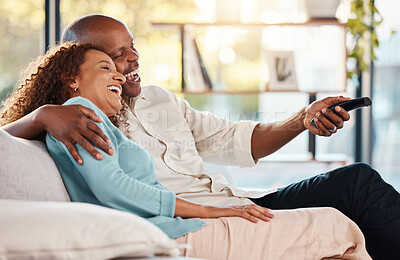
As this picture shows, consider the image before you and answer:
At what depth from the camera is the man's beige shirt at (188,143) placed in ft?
5.97

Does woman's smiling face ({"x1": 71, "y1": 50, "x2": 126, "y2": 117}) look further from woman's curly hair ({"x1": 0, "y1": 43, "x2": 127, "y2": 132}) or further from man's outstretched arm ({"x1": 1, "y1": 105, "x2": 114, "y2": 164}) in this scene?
man's outstretched arm ({"x1": 1, "y1": 105, "x2": 114, "y2": 164})

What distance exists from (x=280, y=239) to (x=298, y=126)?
72 centimetres

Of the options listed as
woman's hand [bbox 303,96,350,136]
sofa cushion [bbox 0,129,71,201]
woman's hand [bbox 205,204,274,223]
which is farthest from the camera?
woman's hand [bbox 303,96,350,136]

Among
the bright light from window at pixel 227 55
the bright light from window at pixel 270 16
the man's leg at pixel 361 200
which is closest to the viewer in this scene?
the man's leg at pixel 361 200

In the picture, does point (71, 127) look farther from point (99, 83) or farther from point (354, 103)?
point (354, 103)

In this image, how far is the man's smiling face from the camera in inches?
77.4

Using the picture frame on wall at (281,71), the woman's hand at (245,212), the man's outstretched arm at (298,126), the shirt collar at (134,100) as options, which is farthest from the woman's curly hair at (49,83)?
the picture frame on wall at (281,71)

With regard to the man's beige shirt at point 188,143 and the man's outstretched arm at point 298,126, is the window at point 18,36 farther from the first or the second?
the man's outstretched arm at point 298,126

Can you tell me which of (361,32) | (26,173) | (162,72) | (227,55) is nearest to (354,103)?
(26,173)

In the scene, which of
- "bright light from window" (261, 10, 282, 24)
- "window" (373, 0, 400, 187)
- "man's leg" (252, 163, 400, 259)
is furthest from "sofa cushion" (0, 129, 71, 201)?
"window" (373, 0, 400, 187)

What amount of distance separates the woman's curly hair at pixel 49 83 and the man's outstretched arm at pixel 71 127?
0.22 meters

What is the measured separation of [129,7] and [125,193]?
8.65ft

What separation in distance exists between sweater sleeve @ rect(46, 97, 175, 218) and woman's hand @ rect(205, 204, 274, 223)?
0.13 metres

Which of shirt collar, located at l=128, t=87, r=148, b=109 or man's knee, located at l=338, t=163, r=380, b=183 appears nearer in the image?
man's knee, located at l=338, t=163, r=380, b=183
